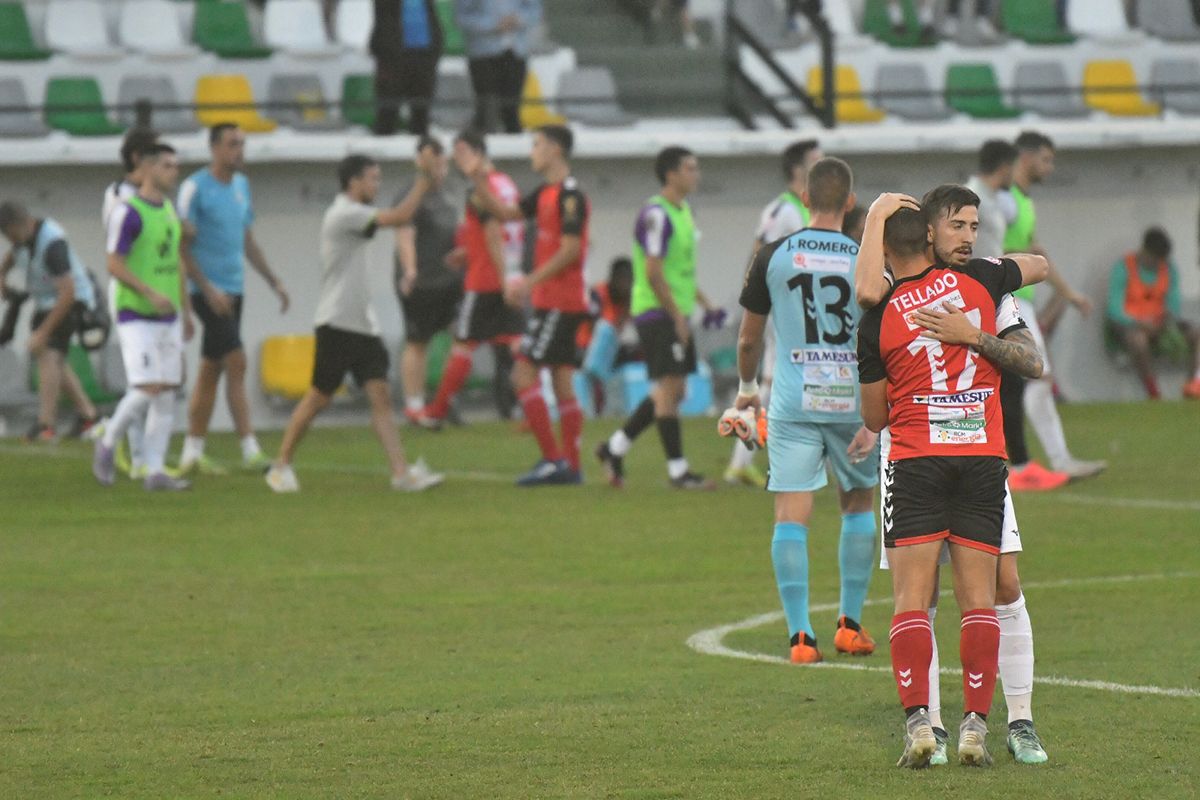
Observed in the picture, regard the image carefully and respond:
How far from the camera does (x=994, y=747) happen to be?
6.39m

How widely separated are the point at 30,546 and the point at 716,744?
656cm

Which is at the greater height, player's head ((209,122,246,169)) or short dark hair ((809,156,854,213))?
short dark hair ((809,156,854,213))

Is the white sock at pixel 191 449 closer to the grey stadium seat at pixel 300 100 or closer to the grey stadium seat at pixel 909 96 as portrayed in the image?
the grey stadium seat at pixel 300 100

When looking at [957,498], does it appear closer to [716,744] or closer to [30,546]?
[716,744]

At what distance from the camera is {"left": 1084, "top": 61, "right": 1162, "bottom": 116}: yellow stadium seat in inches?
1056

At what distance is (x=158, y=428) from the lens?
14.6 meters

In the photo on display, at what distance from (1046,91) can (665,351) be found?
11.9 metres

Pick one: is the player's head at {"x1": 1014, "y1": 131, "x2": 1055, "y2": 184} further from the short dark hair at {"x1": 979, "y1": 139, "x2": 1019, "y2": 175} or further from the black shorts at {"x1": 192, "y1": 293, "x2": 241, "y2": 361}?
the black shorts at {"x1": 192, "y1": 293, "x2": 241, "y2": 361}

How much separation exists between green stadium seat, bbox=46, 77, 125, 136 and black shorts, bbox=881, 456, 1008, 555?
54.6ft

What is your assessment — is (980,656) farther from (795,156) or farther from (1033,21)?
(1033,21)

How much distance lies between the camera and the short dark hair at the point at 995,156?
13695 millimetres

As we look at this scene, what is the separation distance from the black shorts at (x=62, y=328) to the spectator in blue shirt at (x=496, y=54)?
5.47 meters

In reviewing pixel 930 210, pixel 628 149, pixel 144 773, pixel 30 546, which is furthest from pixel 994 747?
pixel 628 149

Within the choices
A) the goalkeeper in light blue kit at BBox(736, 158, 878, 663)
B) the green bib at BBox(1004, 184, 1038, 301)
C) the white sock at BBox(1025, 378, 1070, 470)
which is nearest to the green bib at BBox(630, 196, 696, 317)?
the green bib at BBox(1004, 184, 1038, 301)
